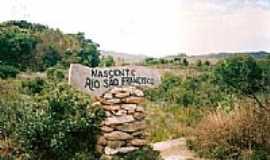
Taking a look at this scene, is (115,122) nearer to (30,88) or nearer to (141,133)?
(141,133)

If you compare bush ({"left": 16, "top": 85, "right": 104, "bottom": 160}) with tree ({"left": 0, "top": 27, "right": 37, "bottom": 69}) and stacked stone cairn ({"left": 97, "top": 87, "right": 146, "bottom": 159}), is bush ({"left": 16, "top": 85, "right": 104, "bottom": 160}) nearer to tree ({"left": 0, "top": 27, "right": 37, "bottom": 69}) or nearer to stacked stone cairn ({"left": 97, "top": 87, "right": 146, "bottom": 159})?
stacked stone cairn ({"left": 97, "top": 87, "right": 146, "bottom": 159})

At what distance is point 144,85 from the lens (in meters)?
8.28

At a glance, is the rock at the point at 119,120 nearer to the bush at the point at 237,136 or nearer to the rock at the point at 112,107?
the rock at the point at 112,107

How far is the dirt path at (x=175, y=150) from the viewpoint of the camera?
8.33m

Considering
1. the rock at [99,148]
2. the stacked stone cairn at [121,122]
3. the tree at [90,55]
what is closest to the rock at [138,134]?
the stacked stone cairn at [121,122]

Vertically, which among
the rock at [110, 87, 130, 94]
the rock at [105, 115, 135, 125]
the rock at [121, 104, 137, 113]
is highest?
the rock at [110, 87, 130, 94]

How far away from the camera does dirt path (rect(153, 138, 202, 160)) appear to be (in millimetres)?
8333

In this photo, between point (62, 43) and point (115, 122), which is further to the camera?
point (62, 43)

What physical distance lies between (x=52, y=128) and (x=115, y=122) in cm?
101

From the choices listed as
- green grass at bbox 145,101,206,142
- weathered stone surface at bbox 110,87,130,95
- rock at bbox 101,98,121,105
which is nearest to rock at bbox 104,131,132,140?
rock at bbox 101,98,121,105

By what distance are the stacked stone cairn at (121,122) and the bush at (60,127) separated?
16 centimetres

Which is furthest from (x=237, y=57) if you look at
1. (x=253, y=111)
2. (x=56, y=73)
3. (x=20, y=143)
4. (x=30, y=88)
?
(x=20, y=143)

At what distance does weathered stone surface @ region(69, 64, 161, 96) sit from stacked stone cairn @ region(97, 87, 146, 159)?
0.41 ft

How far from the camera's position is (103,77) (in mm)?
8016
